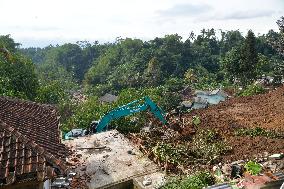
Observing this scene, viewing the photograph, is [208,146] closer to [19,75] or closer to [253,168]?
[253,168]

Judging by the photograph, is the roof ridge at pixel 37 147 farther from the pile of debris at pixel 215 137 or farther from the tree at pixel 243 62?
the tree at pixel 243 62

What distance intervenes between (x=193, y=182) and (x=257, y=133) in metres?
7.27

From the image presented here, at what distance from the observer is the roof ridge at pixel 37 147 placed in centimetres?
779

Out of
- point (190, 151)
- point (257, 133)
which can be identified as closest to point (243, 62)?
point (257, 133)

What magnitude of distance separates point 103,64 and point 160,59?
782 inches

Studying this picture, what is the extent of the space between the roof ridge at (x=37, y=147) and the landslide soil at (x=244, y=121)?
8.87 meters

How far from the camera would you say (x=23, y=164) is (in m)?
7.35

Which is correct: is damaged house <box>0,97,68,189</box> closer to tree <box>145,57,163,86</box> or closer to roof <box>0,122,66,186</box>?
roof <box>0,122,66,186</box>

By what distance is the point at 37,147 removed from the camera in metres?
7.99

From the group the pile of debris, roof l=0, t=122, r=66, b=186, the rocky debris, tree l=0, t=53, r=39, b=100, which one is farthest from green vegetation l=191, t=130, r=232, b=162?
tree l=0, t=53, r=39, b=100

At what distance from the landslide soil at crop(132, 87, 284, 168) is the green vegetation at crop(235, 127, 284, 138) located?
30cm

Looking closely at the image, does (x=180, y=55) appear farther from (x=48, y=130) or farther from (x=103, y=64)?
(x=48, y=130)

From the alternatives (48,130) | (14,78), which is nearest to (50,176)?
(48,130)

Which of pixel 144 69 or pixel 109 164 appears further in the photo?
pixel 144 69
